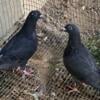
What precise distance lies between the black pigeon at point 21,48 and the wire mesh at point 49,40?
0.36 metres

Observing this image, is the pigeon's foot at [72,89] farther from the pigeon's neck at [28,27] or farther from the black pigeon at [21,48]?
the pigeon's neck at [28,27]

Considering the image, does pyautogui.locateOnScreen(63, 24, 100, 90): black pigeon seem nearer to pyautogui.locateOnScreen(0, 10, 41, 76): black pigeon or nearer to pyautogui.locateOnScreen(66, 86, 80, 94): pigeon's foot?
pyautogui.locateOnScreen(66, 86, 80, 94): pigeon's foot

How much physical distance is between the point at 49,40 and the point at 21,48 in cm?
126

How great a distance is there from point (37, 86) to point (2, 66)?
68 cm

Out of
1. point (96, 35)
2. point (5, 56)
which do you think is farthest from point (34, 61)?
point (96, 35)

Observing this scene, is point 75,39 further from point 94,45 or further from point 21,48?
point 94,45

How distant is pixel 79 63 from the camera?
21.9 ft

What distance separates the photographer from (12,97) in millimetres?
6730

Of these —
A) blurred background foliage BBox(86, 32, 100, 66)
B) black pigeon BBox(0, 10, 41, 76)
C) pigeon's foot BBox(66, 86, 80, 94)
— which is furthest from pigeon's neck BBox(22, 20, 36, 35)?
blurred background foliage BBox(86, 32, 100, 66)

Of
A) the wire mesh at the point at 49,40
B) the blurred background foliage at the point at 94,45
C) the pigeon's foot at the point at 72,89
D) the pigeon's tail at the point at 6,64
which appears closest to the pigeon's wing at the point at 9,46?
the pigeon's tail at the point at 6,64

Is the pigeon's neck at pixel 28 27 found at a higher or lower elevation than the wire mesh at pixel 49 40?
higher

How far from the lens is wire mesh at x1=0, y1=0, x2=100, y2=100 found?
6.89 m

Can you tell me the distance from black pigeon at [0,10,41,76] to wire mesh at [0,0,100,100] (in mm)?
357

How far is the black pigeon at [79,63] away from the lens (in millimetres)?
6562
